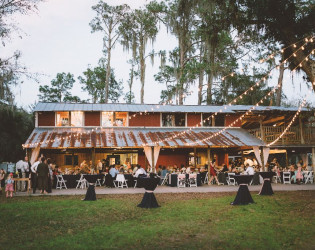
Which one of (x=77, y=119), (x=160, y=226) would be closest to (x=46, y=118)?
(x=77, y=119)

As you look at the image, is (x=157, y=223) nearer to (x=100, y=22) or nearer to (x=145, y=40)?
(x=145, y=40)

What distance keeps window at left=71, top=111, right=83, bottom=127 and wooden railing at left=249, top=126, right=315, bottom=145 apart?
10.9 meters

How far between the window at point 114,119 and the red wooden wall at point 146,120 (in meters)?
0.44

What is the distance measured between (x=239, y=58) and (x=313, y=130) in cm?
818

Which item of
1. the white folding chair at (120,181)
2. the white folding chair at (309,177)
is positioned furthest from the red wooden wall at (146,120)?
the white folding chair at (309,177)

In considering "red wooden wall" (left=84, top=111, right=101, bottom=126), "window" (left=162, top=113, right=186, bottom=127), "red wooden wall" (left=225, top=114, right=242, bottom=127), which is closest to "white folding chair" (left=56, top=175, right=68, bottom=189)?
"red wooden wall" (left=84, top=111, right=101, bottom=126)

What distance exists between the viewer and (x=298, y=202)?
29.1 ft

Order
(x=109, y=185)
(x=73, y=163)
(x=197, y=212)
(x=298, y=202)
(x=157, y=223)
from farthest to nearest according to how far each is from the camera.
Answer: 1. (x=73, y=163)
2. (x=109, y=185)
3. (x=298, y=202)
4. (x=197, y=212)
5. (x=157, y=223)

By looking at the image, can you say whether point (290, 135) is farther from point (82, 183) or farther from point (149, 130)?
point (82, 183)

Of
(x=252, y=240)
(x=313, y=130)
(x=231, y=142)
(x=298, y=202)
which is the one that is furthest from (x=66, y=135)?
(x=313, y=130)

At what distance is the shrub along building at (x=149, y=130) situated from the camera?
16.1m

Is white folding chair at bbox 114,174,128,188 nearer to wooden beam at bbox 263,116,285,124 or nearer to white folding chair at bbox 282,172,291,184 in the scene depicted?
white folding chair at bbox 282,172,291,184

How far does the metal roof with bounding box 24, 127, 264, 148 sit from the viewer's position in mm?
15273

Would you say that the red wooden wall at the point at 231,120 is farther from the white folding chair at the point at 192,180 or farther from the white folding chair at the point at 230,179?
the white folding chair at the point at 192,180
